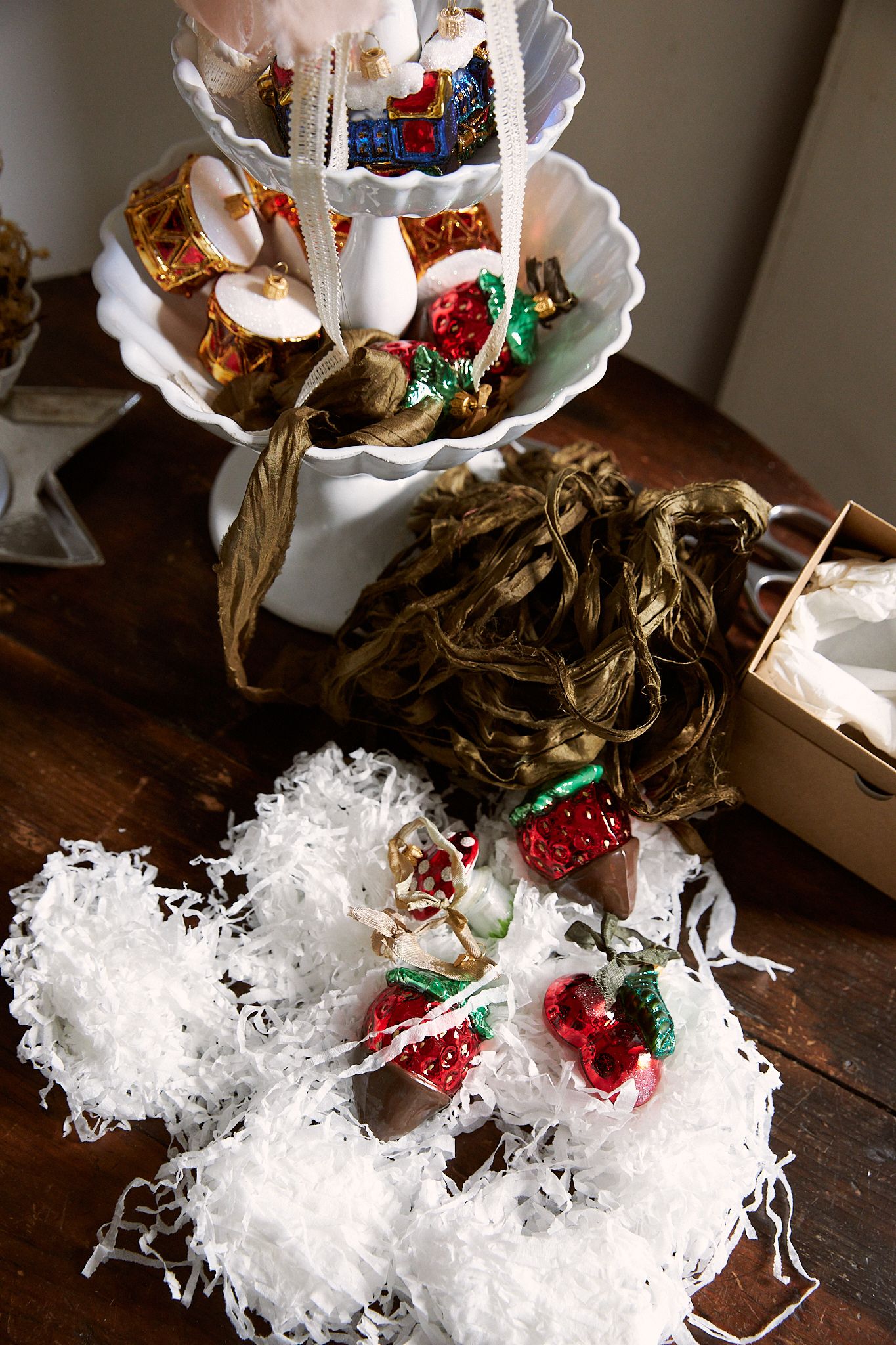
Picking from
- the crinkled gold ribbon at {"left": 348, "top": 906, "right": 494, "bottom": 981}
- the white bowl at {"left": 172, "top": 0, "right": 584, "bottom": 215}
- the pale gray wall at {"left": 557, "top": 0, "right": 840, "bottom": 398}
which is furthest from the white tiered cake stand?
the pale gray wall at {"left": 557, "top": 0, "right": 840, "bottom": 398}

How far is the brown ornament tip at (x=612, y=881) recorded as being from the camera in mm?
569

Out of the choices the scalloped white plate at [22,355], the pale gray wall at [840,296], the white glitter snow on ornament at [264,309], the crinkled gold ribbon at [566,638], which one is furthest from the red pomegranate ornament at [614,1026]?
the pale gray wall at [840,296]

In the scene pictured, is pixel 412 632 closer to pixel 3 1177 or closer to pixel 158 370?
pixel 158 370

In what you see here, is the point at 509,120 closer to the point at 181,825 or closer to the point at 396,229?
the point at 396,229

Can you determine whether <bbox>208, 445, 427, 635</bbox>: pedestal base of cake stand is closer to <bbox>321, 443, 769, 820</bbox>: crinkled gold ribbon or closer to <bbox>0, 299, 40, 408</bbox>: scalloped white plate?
<bbox>321, 443, 769, 820</bbox>: crinkled gold ribbon

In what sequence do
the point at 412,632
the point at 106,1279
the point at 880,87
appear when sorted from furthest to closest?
the point at 880,87 < the point at 412,632 < the point at 106,1279

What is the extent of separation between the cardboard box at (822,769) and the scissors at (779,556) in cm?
6

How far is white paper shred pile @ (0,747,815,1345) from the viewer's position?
0.47m

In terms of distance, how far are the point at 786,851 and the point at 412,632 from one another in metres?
0.27

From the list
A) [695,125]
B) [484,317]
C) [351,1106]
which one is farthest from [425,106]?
[695,125]

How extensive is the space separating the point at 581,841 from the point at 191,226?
1.34ft

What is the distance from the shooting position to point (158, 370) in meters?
0.57

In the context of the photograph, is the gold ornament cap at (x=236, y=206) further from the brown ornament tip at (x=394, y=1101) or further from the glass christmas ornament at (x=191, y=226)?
the brown ornament tip at (x=394, y=1101)

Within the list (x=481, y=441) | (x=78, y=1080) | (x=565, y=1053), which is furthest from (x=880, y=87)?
(x=78, y=1080)
